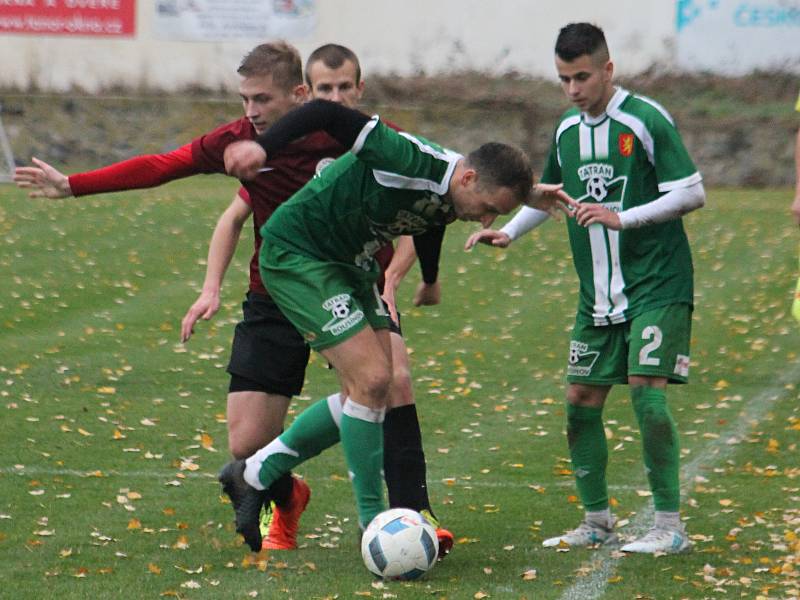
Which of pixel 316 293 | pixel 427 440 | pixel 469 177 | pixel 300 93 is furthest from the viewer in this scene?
pixel 427 440

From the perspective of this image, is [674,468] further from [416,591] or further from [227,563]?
[227,563]

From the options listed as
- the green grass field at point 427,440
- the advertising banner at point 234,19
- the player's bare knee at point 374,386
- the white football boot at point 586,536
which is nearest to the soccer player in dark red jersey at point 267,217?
the green grass field at point 427,440

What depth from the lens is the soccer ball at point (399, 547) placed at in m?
5.55

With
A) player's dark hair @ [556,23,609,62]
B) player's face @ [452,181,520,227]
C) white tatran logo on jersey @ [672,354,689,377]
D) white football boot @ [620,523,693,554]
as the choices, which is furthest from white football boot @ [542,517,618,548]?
player's dark hair @ [556,23,609,62]

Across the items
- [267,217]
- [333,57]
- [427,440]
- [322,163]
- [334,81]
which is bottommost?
[427,440]

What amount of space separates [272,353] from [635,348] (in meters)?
1.52

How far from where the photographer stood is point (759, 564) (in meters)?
5.86

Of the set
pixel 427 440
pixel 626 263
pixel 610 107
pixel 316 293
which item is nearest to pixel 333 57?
pixel 610 107

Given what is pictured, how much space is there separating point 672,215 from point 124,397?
Result: 17.2 ft

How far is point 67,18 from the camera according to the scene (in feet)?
93.1

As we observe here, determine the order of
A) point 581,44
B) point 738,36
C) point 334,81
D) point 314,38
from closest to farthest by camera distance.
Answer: point 581,44, point 334,81, point 738,36, point 314,38

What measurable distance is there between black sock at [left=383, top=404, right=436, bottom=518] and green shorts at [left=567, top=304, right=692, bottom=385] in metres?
0.74

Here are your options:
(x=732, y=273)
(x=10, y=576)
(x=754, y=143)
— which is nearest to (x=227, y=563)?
(x=10, y=576)

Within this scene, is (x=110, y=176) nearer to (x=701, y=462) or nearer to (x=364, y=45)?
(x=701, y=462)
